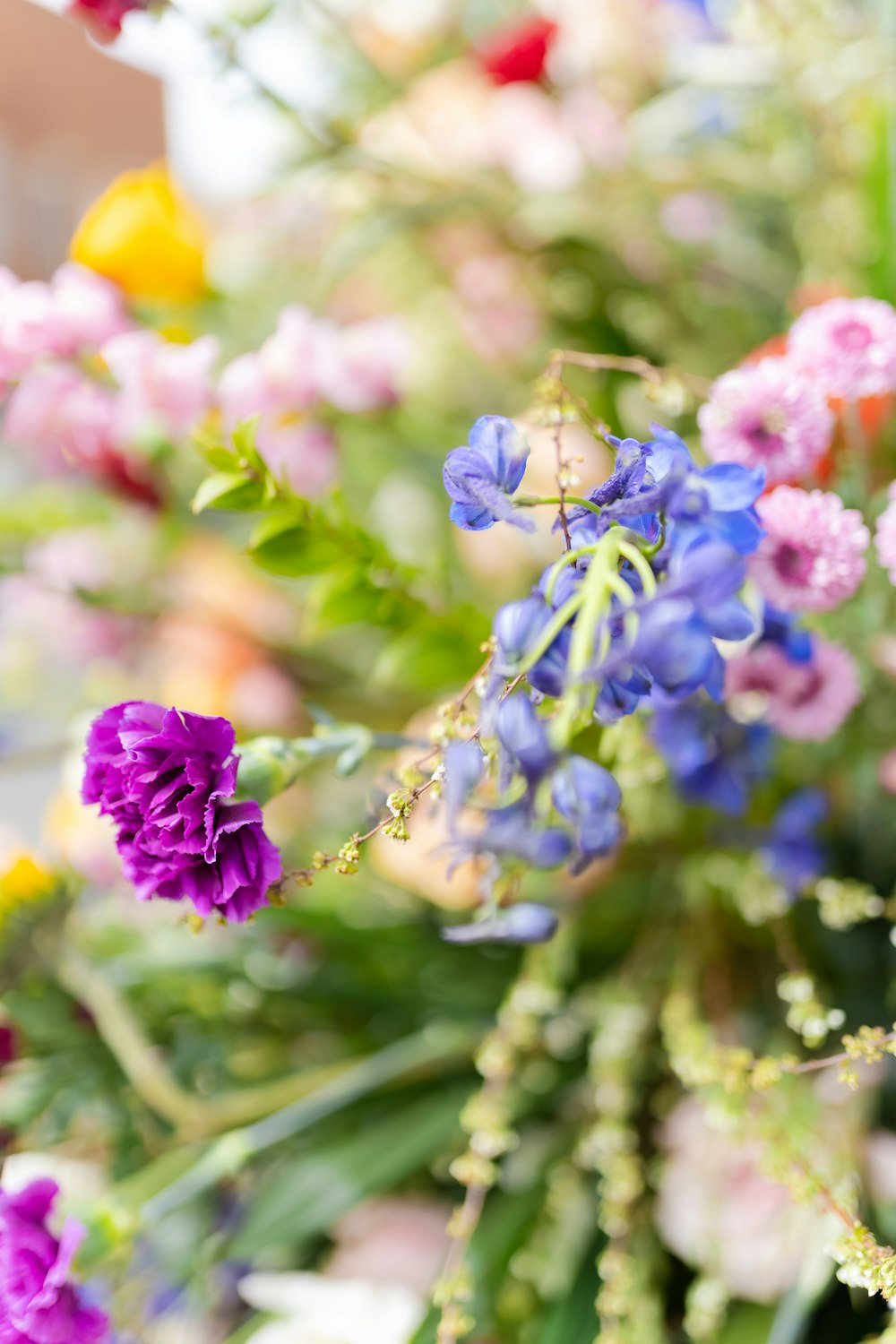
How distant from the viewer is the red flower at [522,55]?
0.47 m

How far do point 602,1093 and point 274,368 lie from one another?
0.28m

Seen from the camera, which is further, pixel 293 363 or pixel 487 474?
pixel 293 363

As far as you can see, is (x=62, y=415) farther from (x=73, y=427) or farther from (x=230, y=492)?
(x=230, y=492)

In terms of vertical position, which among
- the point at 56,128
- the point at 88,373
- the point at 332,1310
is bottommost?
the point at 332,1310

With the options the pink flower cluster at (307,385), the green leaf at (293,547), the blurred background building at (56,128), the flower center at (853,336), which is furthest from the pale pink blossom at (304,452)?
the blurred background building at (56,128)

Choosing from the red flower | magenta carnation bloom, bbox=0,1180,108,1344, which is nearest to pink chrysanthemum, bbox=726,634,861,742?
magenta carnation bloom, bbox=0,1180,108,1344

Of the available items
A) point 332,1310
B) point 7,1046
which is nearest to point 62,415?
point 7,1046

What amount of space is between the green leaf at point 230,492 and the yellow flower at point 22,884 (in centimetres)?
19

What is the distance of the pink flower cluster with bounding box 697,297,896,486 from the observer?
0.24 m

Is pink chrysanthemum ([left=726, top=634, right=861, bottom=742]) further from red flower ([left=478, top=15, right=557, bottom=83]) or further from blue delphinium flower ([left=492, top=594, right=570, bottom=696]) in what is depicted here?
red flower ([left=478, top=15, right=557, bottom=83])

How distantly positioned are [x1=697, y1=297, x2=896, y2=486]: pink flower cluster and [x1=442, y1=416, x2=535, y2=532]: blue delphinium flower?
0.08 meters

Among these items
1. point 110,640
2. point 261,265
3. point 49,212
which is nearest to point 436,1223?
point 110,640

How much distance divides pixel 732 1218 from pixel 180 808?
0.25 m

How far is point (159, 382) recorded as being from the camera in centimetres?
36
